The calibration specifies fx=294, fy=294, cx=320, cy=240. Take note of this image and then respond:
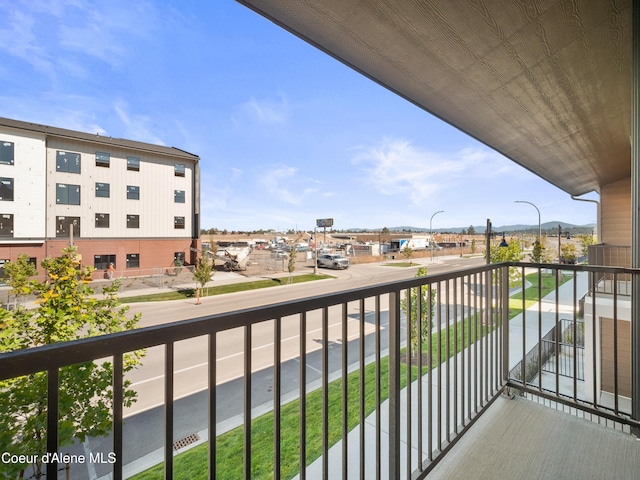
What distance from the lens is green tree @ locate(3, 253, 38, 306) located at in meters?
2.27

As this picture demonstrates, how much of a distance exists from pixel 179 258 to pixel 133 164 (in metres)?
2.95

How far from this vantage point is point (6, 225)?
389cm

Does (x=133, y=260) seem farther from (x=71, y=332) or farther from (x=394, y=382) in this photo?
(x=394, y=382)

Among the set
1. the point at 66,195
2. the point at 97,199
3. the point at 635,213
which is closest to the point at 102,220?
the point at 97,199

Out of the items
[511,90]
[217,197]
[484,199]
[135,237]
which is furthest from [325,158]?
[511,90]

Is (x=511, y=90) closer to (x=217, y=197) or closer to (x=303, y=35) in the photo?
(x=303, y=35)

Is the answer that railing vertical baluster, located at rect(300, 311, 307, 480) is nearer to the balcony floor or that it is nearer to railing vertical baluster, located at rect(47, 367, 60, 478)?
railing vertical baluster, located at rect(47, 367, 60, 478)

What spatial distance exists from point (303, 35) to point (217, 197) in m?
17.3

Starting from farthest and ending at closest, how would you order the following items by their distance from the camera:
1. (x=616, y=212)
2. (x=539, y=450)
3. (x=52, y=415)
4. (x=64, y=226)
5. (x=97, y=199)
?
(x=616, y=212) < (x=97, y=199) < (x=64, y=226) < (x=539, y=450) < (x=52, y=415)

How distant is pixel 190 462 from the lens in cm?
292

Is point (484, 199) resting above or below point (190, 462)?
above

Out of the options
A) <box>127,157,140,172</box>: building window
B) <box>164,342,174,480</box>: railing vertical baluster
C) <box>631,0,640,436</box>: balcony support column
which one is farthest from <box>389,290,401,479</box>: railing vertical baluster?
<box>127,157,140,172</box>: building window

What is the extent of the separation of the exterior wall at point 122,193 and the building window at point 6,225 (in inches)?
21.9

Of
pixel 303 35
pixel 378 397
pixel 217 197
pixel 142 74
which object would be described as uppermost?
pixel 142 74
